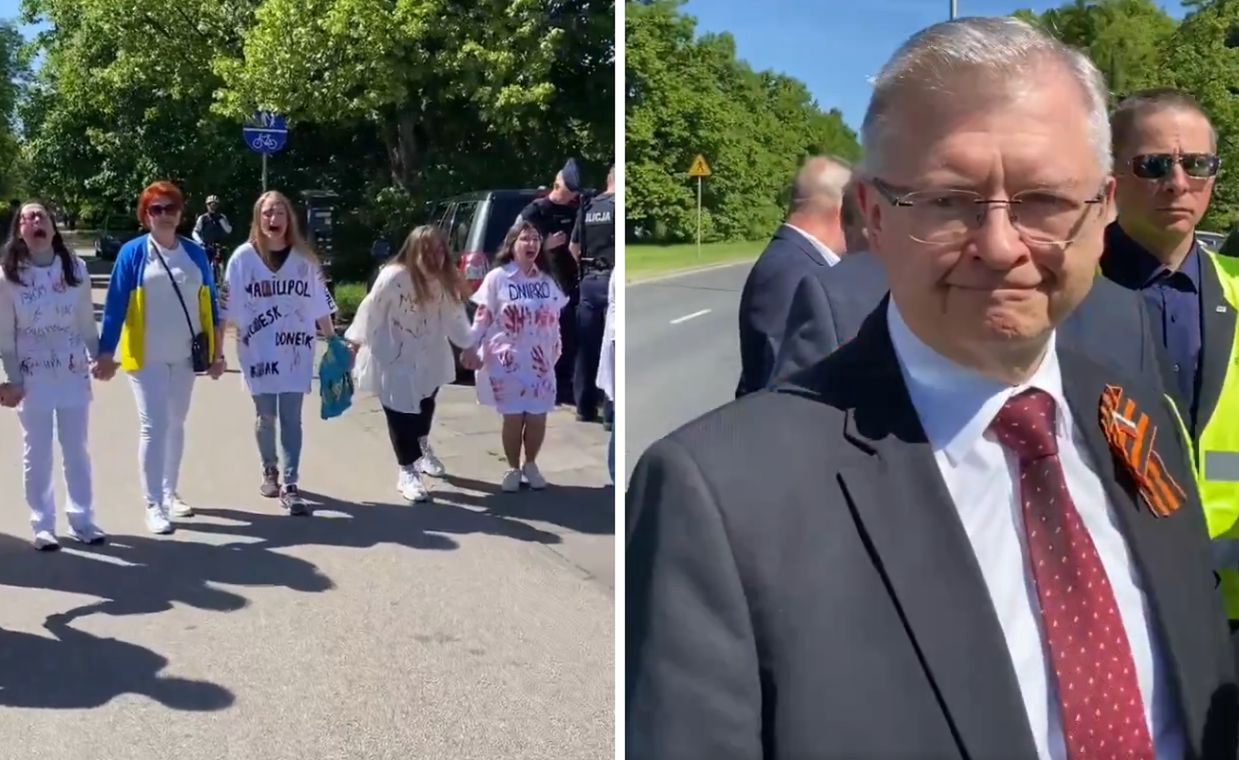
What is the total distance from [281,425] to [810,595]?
1341mm

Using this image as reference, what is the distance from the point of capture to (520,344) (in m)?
2.06

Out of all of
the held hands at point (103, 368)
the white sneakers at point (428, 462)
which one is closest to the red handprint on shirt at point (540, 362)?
the white sneakers at point (428, 462)

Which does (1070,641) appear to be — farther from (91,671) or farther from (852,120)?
(91,671)

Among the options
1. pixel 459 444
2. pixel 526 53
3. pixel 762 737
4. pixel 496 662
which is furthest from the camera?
pixel 459 444

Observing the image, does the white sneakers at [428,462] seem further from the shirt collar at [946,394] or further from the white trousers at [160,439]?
the shirt collar at [946,394]

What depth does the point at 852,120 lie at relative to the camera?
101 centimetres

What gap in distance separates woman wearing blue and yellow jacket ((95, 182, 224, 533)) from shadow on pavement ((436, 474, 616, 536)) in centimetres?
49

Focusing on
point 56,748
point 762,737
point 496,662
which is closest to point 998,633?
point 762,737

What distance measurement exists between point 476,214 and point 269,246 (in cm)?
40

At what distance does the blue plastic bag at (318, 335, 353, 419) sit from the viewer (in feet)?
7.14

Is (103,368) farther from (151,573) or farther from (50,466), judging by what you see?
(151,573)

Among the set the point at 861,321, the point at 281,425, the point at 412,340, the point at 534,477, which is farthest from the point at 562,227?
the point at 861,321

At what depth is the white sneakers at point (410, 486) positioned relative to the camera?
203 cm

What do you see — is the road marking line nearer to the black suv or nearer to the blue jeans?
the black suv
